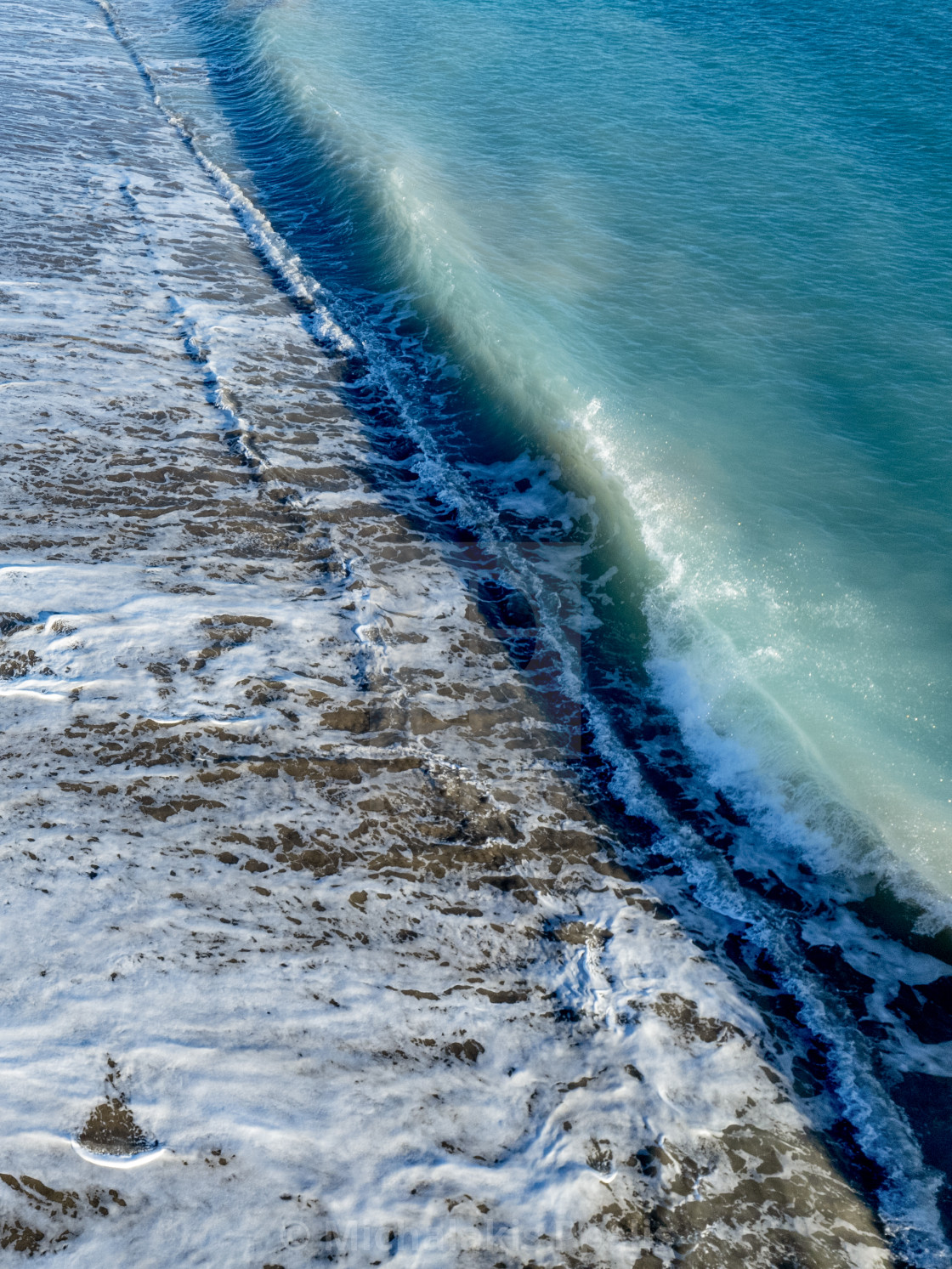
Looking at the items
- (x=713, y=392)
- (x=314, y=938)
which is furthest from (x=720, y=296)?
(x=314, y=938)

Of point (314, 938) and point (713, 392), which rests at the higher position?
point (713, 392)

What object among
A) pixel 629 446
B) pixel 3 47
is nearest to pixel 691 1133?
pixel 629 446

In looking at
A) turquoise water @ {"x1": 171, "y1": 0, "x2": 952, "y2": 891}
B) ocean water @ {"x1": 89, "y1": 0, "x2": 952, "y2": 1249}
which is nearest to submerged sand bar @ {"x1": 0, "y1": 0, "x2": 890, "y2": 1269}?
ocean water @ {"x1": 89, "y1": 0, "x2": 952, "y2": 1249}

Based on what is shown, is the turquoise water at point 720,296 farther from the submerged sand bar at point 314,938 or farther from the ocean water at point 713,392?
the submerged sand bar at point 314,938

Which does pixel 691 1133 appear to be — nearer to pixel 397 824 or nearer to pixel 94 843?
pixel 397 824

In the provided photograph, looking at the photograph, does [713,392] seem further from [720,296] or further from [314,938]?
[314,938]

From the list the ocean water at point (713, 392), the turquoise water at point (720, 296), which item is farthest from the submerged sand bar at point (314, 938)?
the turquoise water at point (720, 296)

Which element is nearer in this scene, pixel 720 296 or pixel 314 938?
pixel 314 938
